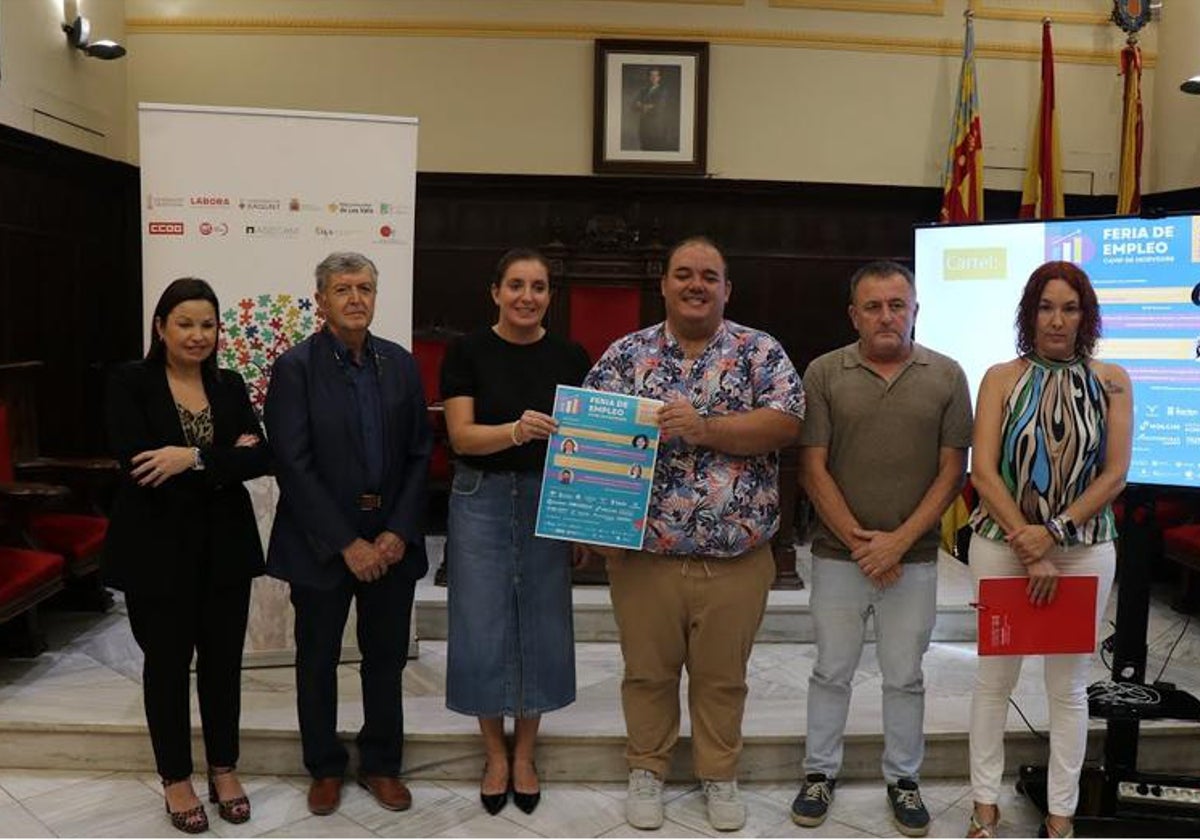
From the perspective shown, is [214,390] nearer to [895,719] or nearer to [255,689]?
[255,689]

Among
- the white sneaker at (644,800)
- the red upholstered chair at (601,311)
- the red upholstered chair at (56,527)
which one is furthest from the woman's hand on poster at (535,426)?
the red upholstered chair at (601,311)

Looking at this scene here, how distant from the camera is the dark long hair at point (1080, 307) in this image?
2.33 meters

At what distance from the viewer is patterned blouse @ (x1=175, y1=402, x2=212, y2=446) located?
2430 millimetres

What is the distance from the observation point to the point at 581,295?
5.75 metres

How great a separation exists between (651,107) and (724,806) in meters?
4.41

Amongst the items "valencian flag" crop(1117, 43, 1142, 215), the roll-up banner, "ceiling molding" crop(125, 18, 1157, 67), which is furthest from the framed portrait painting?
the roll-up banner

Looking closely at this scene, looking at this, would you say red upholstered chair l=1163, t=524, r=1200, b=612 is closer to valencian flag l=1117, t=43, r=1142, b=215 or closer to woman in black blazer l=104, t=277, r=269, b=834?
valencian flag l=1117, t=43, r=1142, b=215

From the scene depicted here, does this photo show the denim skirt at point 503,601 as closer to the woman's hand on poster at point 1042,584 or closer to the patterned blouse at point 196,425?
the patterned blouse at point 196,425

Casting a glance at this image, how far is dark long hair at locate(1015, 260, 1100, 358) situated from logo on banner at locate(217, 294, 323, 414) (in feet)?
7.10

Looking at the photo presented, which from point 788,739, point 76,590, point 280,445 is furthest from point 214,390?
point 76,590

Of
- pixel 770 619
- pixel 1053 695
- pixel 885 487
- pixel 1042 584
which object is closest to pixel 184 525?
pixel 885 487

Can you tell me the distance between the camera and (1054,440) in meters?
2.32

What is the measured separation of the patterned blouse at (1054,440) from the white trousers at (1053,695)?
6 centimetres

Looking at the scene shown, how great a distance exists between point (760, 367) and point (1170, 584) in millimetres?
3545
